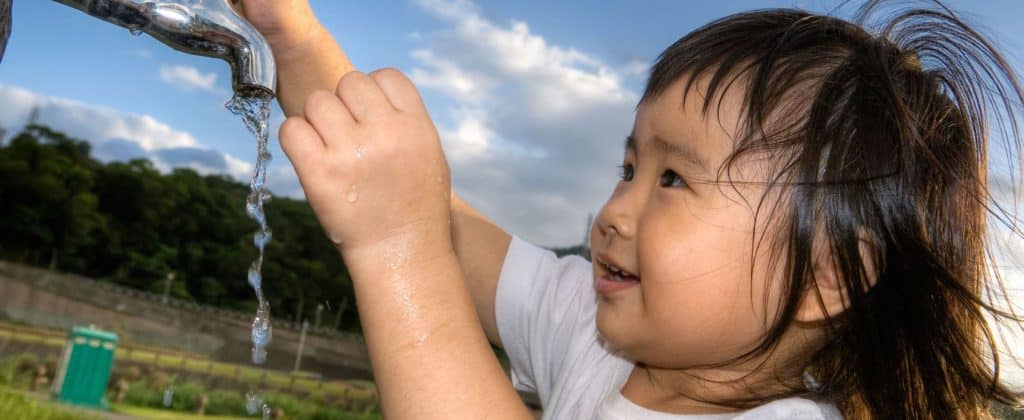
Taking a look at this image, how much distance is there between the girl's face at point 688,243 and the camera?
24.2 inches

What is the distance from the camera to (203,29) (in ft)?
1.37

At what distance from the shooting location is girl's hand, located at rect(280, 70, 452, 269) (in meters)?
0.42

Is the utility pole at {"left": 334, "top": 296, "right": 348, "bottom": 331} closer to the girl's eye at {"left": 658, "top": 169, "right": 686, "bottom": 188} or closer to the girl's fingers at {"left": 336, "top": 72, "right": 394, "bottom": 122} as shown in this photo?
the girl's eye at {"left": 658, "top": 169, "right": 686, "bottom": 188}

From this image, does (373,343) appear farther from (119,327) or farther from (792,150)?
(119,327)

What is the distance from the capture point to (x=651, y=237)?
62 centimetres

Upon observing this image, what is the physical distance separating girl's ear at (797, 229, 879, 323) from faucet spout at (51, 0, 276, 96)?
44 cm

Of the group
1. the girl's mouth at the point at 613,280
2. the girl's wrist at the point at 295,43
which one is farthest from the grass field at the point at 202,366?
the girl's mouth at the point at 613,280

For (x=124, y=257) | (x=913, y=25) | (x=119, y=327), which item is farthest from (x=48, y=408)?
(x=913, y=25)

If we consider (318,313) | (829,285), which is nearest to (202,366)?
(318,313)

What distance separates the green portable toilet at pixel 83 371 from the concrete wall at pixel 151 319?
122mm

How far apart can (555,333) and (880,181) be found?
0.37m

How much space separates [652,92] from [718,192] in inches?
4.9

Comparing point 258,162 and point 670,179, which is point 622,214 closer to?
point 670,179

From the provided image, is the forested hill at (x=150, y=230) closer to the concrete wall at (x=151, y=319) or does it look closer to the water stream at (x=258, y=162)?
the concrete wall at (x=151, y=319)
